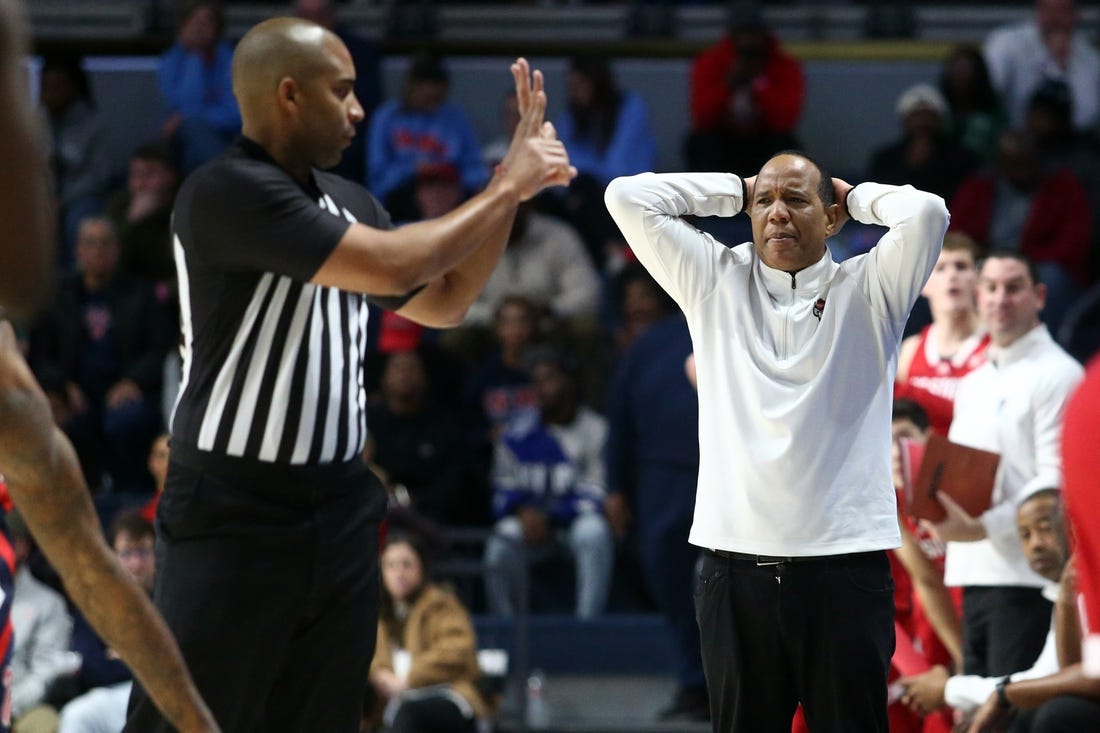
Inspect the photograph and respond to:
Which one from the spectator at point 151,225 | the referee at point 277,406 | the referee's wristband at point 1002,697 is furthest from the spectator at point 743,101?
the referee at point 277,406

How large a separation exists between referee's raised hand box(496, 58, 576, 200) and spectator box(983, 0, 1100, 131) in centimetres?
713

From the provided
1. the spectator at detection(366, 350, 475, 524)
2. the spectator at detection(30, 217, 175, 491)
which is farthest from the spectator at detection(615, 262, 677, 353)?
the spectator at detection(30, 217, 175, 491)

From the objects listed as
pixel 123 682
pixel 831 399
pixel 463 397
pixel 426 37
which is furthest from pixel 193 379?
pixel 426 37

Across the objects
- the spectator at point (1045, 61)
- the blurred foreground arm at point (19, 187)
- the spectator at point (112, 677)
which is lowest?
the spectator at point (112, 677)

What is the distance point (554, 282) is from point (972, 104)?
2875 mm

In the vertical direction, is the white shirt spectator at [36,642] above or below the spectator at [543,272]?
below

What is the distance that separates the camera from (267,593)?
374cm

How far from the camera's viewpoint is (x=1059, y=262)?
973cm

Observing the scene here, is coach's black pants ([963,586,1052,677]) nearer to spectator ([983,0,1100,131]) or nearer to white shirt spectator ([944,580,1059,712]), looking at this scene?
white shirt spectator ([944,580,1059,712])

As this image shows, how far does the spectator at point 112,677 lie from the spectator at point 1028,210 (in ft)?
16.5

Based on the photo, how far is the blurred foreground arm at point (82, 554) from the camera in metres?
3.05

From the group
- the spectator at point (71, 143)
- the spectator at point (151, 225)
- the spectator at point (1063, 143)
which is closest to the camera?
the spectator at point (151, 225)

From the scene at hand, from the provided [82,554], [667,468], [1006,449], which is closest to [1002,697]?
[1006,449]

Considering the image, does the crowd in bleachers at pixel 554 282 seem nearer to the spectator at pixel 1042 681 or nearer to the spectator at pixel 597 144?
the spectator at pixel 597 144
